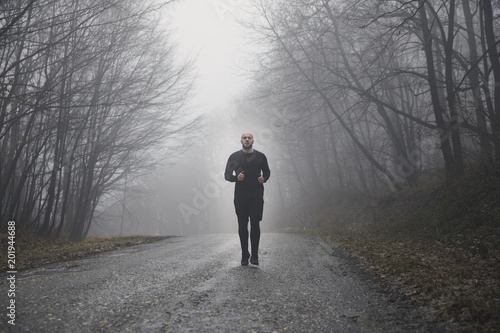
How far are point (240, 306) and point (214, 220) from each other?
4165cm

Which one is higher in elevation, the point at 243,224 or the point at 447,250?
the point at 243,224

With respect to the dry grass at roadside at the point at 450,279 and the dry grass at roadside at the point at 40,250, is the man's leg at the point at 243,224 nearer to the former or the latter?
the dry grass at roadside at the point at 450,279

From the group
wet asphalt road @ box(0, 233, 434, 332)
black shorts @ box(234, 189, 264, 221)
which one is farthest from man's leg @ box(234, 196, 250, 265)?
wet asphalt road @ box(0, 233, 434, 332)

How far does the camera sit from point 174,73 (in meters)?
13.3

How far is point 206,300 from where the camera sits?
3.44 metres

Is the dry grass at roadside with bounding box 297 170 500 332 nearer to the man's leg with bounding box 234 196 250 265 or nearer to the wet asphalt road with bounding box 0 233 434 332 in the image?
the wet asphalt road with bounding box 0 233 434 332

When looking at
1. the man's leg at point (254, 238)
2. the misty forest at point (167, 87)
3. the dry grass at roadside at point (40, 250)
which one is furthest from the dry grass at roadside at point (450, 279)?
the dry grass at roadside at point (40, 250)

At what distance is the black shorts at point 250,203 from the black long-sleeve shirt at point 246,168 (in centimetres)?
8

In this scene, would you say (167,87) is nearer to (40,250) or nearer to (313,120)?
(40,250)

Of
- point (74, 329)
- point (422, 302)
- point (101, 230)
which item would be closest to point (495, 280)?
point (422, 302)

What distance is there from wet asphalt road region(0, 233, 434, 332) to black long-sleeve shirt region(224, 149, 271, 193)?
4.16 feet

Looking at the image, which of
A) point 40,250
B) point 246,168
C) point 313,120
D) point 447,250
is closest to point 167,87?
point 40,250

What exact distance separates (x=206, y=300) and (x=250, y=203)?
93.9 inches

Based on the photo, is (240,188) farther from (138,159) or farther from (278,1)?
(138,159)
